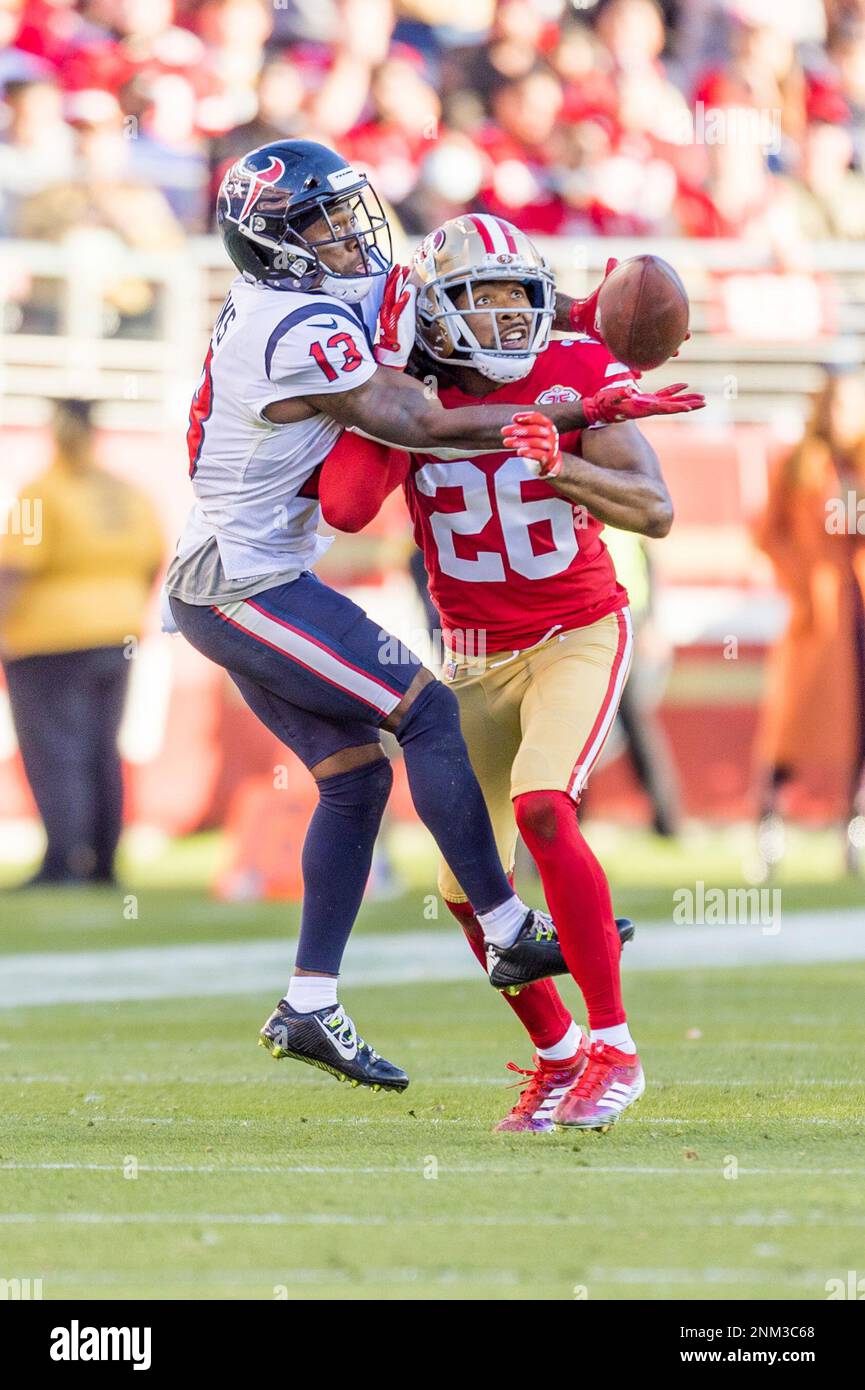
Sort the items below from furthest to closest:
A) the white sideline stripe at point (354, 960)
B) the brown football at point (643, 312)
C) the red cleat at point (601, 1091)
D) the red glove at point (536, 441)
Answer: the white sideline stripe at point (354, 960) → the brown football at point (643, 312) → the red cleat at point (601, 1091) → the red glove at point (536, 441)

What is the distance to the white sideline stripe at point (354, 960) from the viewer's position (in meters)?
7.00

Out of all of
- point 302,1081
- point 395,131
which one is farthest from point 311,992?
point 395,131

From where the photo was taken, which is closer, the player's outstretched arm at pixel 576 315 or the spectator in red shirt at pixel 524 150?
the player's outstretched arm at pixel 576 315

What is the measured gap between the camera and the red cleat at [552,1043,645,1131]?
4070 millimetres

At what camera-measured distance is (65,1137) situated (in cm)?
418

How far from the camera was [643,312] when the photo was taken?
169 inches

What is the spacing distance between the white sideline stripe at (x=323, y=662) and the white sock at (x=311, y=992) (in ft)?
1.92

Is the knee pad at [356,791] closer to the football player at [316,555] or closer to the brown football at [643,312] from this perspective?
the football player at [316,555]

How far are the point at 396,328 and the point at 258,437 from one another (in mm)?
362

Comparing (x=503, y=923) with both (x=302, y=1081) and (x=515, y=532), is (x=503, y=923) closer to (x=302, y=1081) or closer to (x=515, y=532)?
(x=515, y=532)

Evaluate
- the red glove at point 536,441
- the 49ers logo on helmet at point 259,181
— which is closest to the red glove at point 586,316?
the red glove at point 536,441

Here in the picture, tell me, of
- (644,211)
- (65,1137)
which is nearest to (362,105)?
(644,211)

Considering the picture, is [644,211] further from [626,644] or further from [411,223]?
[626,644]

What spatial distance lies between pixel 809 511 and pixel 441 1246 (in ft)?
27.1
